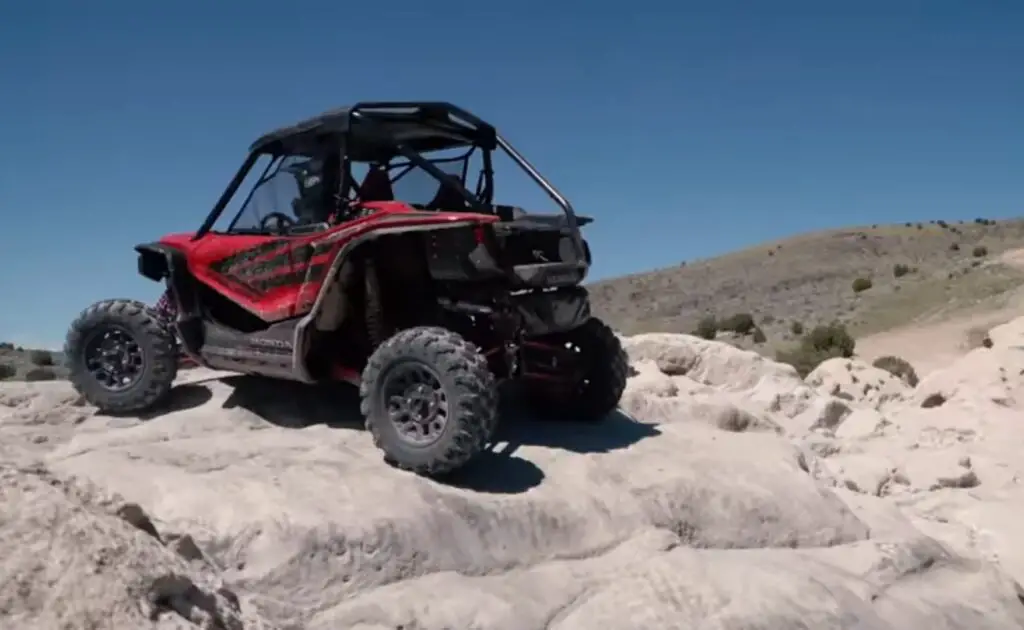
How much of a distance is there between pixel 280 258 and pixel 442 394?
5.70ft

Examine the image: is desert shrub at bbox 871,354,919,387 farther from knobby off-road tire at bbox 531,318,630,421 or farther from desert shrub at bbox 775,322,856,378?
knobby off-road tire at bbox 531,318,630,421

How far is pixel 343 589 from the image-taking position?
4.47 meters

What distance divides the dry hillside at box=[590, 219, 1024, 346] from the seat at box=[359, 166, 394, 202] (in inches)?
1029

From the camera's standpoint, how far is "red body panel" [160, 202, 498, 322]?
618cm

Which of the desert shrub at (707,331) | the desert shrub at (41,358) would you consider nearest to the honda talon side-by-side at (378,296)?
the desert shrub at (41,358)

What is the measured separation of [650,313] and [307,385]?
44.2 metres

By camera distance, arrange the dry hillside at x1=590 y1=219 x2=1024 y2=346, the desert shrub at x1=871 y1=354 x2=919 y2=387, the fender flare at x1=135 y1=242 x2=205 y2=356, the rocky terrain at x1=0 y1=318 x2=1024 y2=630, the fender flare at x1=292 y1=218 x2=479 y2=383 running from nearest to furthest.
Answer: the rocky terrain at x1=0 y1=318 x2=1024 y2=630 → the fender flare at x1=292 y1=218 x2=479 y2=383 → the fender flare at x1=135 y1=242 x2=205 y2=356 → the desert shrub at x1=871 y1=354 x2=919 y2=387 → the dry hillside at x1=590 y1=219 x2=1024 y2=346

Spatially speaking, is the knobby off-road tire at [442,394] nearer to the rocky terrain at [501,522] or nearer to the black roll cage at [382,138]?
the rocky terrain at [501,522]

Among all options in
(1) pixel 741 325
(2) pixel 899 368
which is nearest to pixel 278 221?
(2) pixel 899 368

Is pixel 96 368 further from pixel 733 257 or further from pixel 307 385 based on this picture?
pixel 733 257

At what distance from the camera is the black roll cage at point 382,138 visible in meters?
6.65

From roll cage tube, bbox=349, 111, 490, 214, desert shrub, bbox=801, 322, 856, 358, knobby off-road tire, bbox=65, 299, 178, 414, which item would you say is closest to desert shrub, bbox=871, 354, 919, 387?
desert shrub, bbox=801, 322, 856, 358

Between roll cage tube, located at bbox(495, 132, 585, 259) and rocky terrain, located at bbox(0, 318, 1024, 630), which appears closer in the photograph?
rocky terrain, located at bbox(0, 318, 1024, 630)

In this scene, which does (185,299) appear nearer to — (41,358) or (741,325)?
(41,358)
